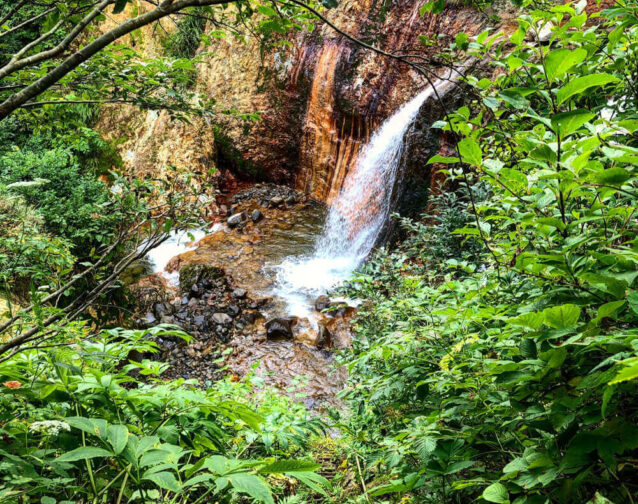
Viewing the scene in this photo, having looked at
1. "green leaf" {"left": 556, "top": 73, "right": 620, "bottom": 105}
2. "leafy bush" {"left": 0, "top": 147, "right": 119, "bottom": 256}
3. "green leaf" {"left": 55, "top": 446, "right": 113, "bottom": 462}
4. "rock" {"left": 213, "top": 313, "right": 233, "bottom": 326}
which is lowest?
"rock" {"left": 213, "top": 313, "right": 233, "bottom": 326}

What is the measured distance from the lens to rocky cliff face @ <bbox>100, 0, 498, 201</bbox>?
850 centimetres

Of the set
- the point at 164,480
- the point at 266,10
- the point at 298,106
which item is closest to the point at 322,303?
the point at 266,10

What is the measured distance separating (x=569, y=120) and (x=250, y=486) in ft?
3.30

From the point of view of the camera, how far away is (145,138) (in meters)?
10.3

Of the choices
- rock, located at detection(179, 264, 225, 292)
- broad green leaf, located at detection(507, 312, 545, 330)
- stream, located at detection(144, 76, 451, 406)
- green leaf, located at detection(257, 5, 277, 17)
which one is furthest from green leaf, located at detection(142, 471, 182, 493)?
rock, located at detection(179, 264, 225, 292)

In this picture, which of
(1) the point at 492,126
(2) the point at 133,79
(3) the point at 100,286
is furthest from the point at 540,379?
(2) the point at 133,79

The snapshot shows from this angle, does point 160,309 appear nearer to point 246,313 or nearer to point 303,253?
point 246,313

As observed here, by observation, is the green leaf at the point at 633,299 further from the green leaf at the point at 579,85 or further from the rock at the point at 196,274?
the rock at the point at 196,274

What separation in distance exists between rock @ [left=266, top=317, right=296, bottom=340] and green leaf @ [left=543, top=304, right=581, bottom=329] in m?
5.03

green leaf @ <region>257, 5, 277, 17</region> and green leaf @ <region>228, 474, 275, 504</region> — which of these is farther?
green leaf @ <region>257, 5, 277, 17</region>

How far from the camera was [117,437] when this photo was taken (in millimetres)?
803

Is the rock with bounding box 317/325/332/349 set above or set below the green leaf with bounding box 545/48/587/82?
below

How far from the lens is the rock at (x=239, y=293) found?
636 centimetres

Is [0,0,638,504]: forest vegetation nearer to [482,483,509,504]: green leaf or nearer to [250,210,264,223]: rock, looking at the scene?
[482,483,509,504]: green leaf
